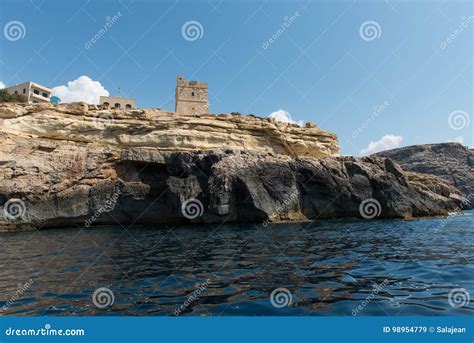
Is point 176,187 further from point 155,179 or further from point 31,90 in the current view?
point 31,90

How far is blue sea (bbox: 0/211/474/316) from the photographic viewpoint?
5723 millimetres

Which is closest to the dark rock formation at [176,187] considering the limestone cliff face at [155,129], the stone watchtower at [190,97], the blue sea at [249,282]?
the limestone cliff face at [155,129]

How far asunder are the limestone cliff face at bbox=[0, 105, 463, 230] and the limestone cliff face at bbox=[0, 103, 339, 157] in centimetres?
11

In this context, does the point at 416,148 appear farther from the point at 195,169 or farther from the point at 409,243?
the point at 409,243

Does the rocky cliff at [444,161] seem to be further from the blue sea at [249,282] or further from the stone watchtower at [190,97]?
the blue sea at [249,282]

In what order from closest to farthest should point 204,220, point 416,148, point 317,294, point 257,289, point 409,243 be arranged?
point 317,294, point 257,289, point 409,243, point 204,220, point 416,148

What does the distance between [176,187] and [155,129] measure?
923cm

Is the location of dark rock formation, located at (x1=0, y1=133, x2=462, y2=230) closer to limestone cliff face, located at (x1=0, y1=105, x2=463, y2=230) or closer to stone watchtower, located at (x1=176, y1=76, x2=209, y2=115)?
limestone cliff face, located at (x1=0, y1=105, x2=463, y2=230)

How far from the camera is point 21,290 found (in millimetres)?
7203

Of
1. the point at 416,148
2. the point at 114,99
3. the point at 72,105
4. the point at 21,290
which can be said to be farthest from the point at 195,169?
the point at 416,148

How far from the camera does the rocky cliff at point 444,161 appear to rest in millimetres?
89625

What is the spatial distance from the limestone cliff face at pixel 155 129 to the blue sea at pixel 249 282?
22.0 m
